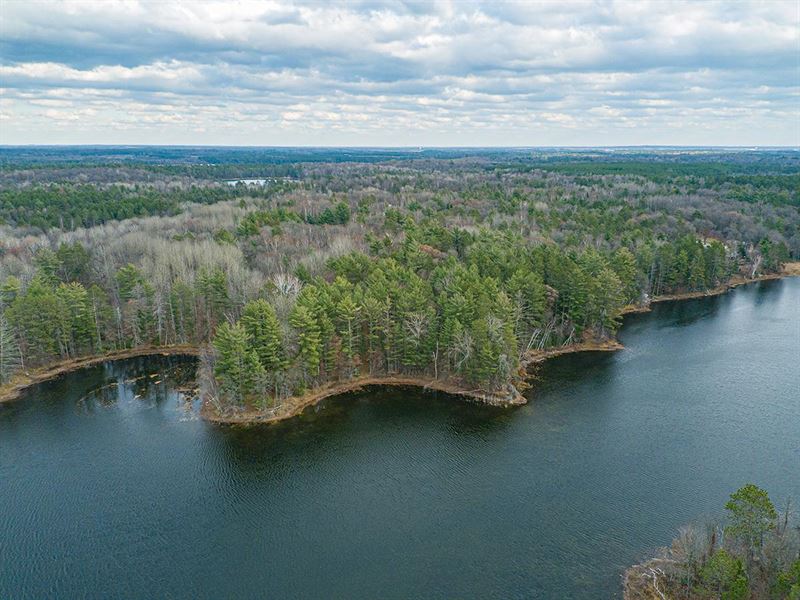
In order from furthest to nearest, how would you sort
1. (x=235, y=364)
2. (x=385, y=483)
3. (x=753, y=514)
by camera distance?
1. (x=235, y=364)
2. (x=385, y=483)
3. (x=753, y=514)

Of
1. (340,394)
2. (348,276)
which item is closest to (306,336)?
(340,394)

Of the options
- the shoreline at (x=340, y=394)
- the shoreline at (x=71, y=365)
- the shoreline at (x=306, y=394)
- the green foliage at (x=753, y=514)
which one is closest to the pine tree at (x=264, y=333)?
the shoreline at (x=340, y=394)

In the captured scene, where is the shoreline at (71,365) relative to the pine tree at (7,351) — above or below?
below

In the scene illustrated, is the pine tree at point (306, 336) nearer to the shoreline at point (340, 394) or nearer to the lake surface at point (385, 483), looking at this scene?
the shoreline at point (340, 394)

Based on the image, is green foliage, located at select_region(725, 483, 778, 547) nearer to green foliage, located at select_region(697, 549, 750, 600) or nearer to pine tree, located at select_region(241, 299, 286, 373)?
green foliage, located at select_region(697, 549, 750, 600)

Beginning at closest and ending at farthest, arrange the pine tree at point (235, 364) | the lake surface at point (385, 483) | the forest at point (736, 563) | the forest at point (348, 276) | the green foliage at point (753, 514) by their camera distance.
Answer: the forest at point (736, 563) < the green foliage at point (753, 514) < the lake surface at point (385, 483) < the pine tree at point (235, 364) < the forest at point (348, 276)

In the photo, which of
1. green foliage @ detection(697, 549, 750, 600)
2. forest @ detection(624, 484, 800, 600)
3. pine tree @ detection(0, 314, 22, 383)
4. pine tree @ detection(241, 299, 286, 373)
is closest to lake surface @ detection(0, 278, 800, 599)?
forest @ detection(624, 484, 800, 600)

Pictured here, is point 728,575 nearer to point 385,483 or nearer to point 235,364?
point 385,483
